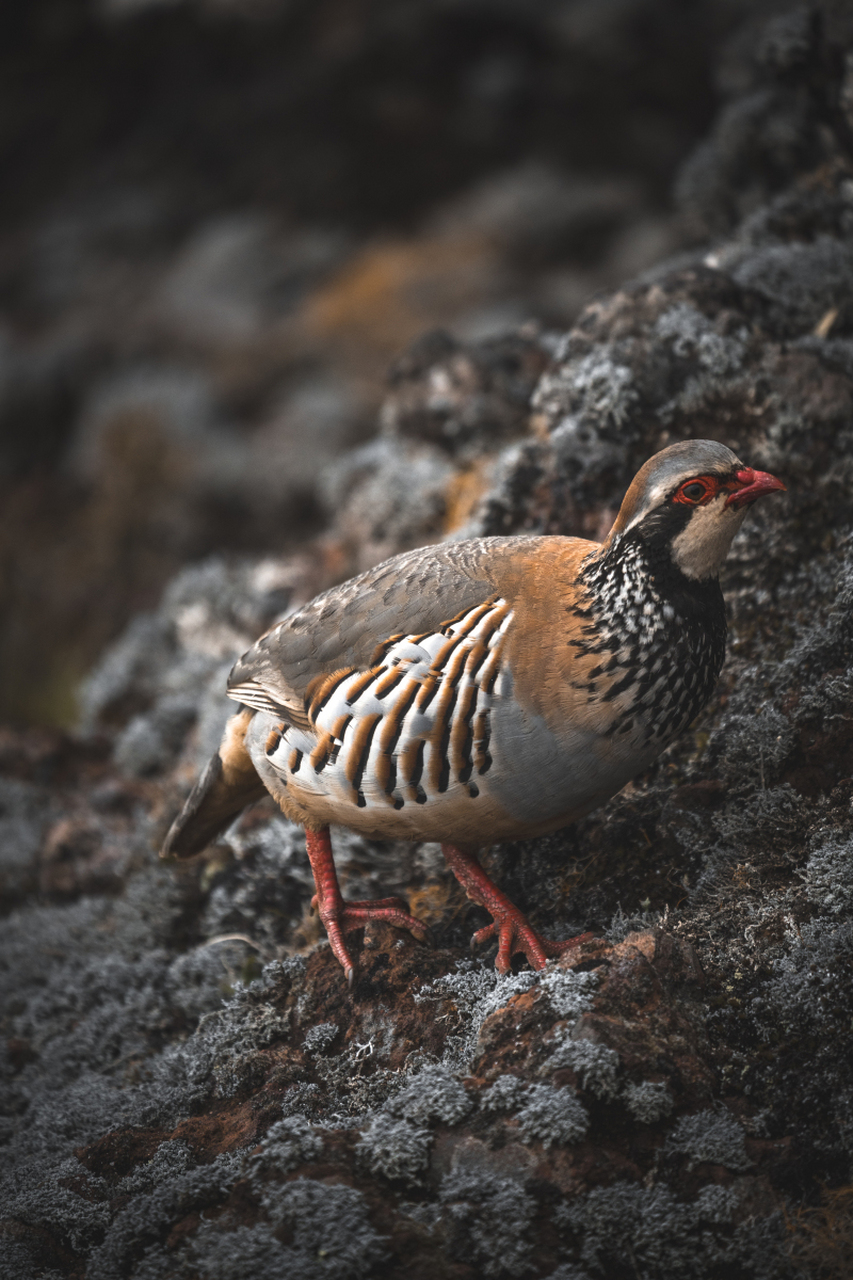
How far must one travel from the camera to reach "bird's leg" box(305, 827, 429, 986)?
3.54 m

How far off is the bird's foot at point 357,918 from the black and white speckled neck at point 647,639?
Result: 3.63 ft

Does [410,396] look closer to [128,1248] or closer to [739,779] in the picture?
[739,779]

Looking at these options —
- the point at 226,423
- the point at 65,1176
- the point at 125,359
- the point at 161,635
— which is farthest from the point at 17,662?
the point at 65,1176

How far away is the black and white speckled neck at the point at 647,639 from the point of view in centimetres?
310

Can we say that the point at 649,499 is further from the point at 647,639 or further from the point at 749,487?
the point at 647,639

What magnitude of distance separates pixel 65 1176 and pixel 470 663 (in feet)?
6.84

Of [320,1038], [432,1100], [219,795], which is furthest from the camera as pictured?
[219,795]

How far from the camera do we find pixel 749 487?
10.2ft

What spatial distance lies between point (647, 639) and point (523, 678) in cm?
41

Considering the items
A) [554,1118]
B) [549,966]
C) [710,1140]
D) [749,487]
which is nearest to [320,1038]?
[549,966]

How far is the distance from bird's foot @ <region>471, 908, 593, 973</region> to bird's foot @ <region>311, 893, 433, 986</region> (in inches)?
9.9

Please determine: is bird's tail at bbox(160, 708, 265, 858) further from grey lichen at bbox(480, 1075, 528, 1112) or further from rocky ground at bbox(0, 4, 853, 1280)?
grey lichen at bbox(480, 1075, 528, 1112)

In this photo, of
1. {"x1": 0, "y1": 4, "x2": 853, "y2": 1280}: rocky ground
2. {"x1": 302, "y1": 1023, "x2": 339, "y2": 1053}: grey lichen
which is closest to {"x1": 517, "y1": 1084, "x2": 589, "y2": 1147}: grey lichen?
{"x1": 0, "y1": 4, "x2": 853, "y2": 1280}: rocky ground

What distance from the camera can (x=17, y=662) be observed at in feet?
29.1
